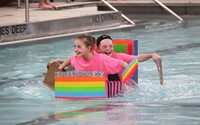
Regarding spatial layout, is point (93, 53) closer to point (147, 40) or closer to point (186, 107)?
point (186, 107)

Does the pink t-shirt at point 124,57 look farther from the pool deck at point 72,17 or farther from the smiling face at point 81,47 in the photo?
the pool deck at point 72,17

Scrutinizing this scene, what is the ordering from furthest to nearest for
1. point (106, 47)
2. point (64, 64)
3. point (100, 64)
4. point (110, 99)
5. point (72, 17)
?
1. point (72, 17)
2. point (64, 64)
3. point (106, 47)
4. point (100, 64)
5. point (110, 99)

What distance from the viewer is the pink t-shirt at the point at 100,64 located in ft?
28.6

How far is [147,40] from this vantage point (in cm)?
1486

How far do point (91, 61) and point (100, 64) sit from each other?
0.36ft

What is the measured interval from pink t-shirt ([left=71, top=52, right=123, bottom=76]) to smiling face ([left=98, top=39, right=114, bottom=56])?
0.70ft

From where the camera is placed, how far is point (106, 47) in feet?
29.3

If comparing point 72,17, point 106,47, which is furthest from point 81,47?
point 72,17

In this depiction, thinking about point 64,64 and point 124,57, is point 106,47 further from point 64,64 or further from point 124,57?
point 64,64

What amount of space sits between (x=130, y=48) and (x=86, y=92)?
4.35ft

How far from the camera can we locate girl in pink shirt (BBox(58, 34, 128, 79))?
8.57 m

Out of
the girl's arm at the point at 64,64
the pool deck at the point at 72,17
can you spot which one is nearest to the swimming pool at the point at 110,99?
the girl's arm at the point at 64,64

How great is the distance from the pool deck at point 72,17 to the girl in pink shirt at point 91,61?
18.2 feet

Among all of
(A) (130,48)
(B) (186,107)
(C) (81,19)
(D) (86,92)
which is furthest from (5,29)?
(B) (186,107)
